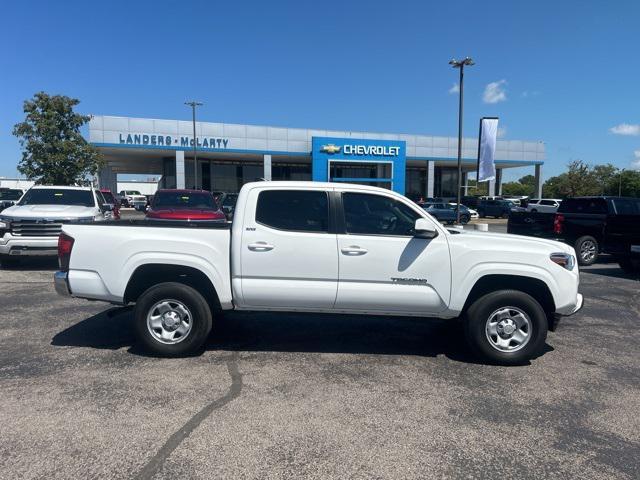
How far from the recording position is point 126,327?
6539 mm

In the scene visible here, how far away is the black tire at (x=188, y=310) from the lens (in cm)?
521

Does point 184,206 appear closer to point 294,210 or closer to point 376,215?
point 294,210

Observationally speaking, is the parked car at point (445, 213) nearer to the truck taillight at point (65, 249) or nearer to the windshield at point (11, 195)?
the windshield at point (11, 195)

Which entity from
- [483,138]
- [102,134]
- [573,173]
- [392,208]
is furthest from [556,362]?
[573,173]

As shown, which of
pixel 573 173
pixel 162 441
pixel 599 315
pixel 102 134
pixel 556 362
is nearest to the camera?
→ pixel 162 441

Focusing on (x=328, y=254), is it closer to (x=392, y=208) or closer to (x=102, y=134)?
(x=392, y=208)

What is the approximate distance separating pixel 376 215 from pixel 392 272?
626mm

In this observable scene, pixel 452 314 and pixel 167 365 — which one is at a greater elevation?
pixel 452 314

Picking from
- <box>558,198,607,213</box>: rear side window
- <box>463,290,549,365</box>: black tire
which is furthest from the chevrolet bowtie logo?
<box>463,290,549,365</box>: black tire

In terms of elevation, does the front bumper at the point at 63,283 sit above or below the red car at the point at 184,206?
below

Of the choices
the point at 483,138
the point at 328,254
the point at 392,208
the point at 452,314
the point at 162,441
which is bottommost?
A: the point at 162,441

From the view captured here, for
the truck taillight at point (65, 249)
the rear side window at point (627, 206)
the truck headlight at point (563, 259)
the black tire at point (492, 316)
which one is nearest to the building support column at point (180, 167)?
the rear side window at point (627, 206)

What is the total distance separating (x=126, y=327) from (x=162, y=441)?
10.8ft

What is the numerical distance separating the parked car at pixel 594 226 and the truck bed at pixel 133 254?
10021 millimetres
